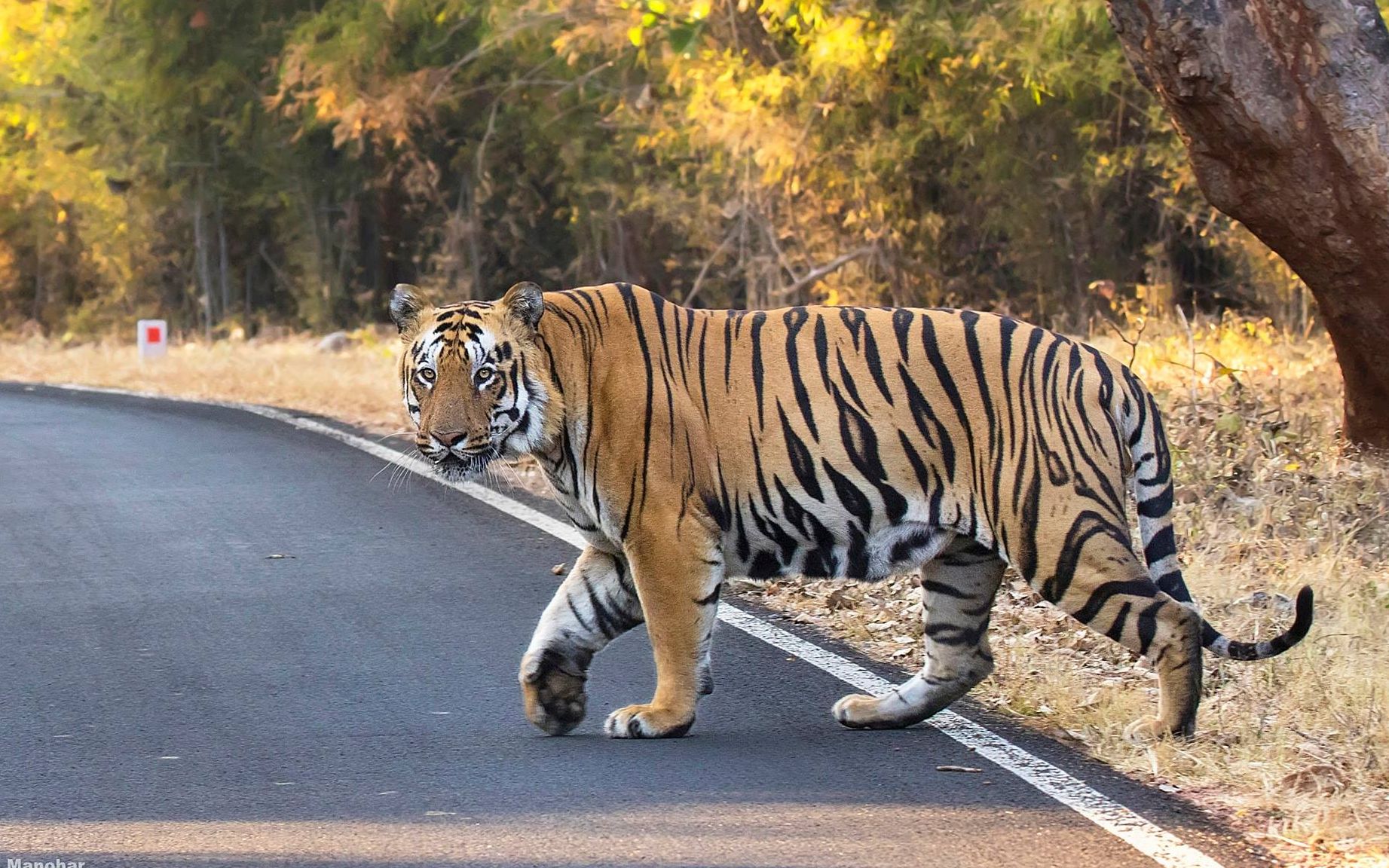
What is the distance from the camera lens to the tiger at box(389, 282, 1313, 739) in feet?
19.1

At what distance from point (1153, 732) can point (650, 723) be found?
156 cm

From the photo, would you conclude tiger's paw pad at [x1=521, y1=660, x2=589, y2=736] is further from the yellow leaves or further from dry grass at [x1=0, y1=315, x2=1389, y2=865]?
the yellow leaves

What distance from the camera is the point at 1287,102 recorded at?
338 inches

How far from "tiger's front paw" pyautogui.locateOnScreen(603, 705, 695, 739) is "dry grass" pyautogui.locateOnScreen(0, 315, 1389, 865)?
120cm

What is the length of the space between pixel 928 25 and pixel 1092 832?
41.8 feet

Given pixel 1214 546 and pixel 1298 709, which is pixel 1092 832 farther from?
pixel 1214 546

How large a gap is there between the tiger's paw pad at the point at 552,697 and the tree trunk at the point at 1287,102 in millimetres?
4319

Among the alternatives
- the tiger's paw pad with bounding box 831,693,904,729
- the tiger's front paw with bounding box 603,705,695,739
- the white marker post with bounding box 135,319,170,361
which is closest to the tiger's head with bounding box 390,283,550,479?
the tiger's front paw with bounding box 603,705,695,739

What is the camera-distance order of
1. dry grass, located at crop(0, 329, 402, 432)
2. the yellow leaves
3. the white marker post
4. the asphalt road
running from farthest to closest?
the yellow leaves, the white marker post, dry grass, located at crop(0, 329, 402, 432), the asphalt road

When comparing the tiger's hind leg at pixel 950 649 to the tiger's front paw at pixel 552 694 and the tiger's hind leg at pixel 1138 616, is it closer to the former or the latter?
the tiger's hind leg at pixel 1138 616

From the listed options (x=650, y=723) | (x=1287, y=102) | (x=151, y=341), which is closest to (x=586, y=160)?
(x=151, y=341)

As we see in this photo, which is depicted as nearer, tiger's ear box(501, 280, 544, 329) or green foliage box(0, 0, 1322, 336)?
tiger's ear box(501, 280, 544, 329)

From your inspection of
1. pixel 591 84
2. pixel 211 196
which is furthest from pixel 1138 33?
pixel 211 196

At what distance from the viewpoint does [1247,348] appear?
14.8m
